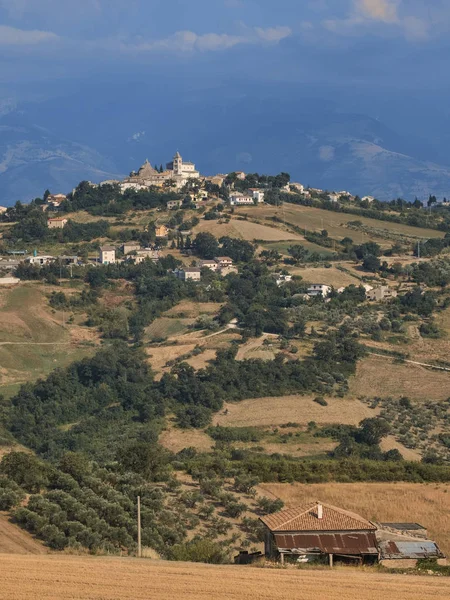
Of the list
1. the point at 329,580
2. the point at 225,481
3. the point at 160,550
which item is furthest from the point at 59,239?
the point at 329,580

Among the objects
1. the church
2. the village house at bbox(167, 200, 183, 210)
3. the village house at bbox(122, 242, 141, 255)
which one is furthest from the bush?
the church

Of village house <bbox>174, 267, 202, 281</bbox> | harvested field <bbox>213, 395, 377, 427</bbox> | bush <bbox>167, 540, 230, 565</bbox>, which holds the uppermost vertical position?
village house <bbox>174, 267, 202, 281</bbox>

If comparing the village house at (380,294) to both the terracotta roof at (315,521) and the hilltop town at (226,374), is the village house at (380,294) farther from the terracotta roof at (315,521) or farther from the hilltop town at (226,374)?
the terracotta roof at (315,521)

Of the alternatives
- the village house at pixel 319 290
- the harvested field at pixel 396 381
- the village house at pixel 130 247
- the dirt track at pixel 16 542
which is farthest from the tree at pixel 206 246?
the dirt track at pixel 16 542

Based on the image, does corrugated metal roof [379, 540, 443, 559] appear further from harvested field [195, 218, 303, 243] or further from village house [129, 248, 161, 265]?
harvested field [195, 218, 303, 243]

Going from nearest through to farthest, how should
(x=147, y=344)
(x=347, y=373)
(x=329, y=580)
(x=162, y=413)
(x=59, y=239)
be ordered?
1. (x=329, y=580)
2. (x=162, y=413)
3. (x=347, y=373)
4. (x=147, y=344)
5. (x=59, y=239)

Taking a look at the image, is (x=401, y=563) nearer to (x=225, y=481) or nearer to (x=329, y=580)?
(x=329, y=580)

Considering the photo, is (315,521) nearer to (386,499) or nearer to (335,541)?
(335,541)
